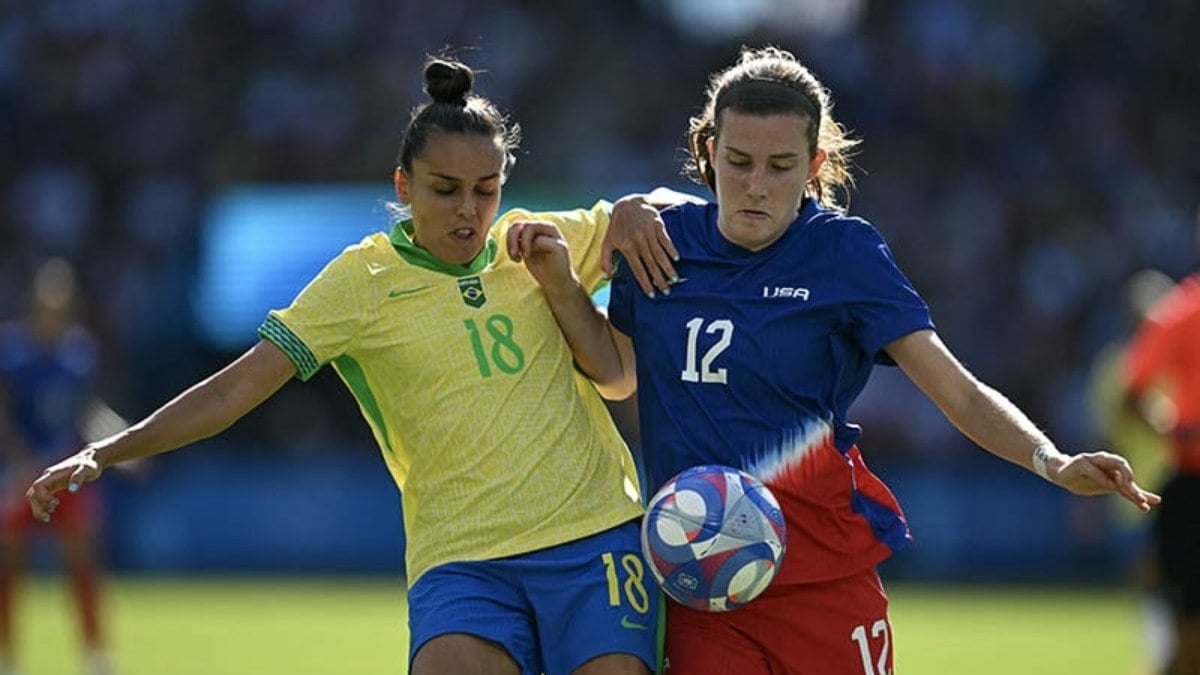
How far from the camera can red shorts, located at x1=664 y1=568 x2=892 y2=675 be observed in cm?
550

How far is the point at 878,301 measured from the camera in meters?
5.43

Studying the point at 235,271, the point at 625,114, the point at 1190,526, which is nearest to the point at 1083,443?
the point at 625,114

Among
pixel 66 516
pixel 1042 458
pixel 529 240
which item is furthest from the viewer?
pixel 66 516

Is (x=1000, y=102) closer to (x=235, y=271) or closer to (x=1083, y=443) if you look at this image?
(x=1083, y=443)

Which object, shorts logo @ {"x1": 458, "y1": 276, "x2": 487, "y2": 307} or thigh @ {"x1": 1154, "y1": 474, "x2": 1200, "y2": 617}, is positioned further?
thigh @ {"x1": 1154, "y1": 474, "x2": 1200, "y2": 617}

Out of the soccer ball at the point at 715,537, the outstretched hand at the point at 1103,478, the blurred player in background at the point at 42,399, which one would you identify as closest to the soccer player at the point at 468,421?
the soccer ball at the point at 715,537

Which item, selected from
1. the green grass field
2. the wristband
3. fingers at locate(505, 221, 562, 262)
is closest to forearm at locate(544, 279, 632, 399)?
fingers at locate(505, 221, 562, 262)

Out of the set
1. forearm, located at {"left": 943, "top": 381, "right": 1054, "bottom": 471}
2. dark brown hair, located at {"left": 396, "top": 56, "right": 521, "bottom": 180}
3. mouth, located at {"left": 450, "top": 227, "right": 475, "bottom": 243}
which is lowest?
forearm, located at {"left": 943, "top": 381, "right": 1054, "bottom": 471}

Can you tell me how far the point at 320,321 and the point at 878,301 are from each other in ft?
4.90

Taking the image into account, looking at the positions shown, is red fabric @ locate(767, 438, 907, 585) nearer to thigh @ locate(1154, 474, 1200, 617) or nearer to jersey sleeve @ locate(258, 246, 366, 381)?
jersey sleeve @ locate(258, 246, 366, 381)

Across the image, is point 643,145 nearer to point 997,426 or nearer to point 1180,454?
point 1180,454

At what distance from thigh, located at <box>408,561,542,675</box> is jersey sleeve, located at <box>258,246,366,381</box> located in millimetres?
659

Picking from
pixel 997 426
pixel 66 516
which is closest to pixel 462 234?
pixel 997 426

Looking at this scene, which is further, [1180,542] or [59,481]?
[1180,542]
